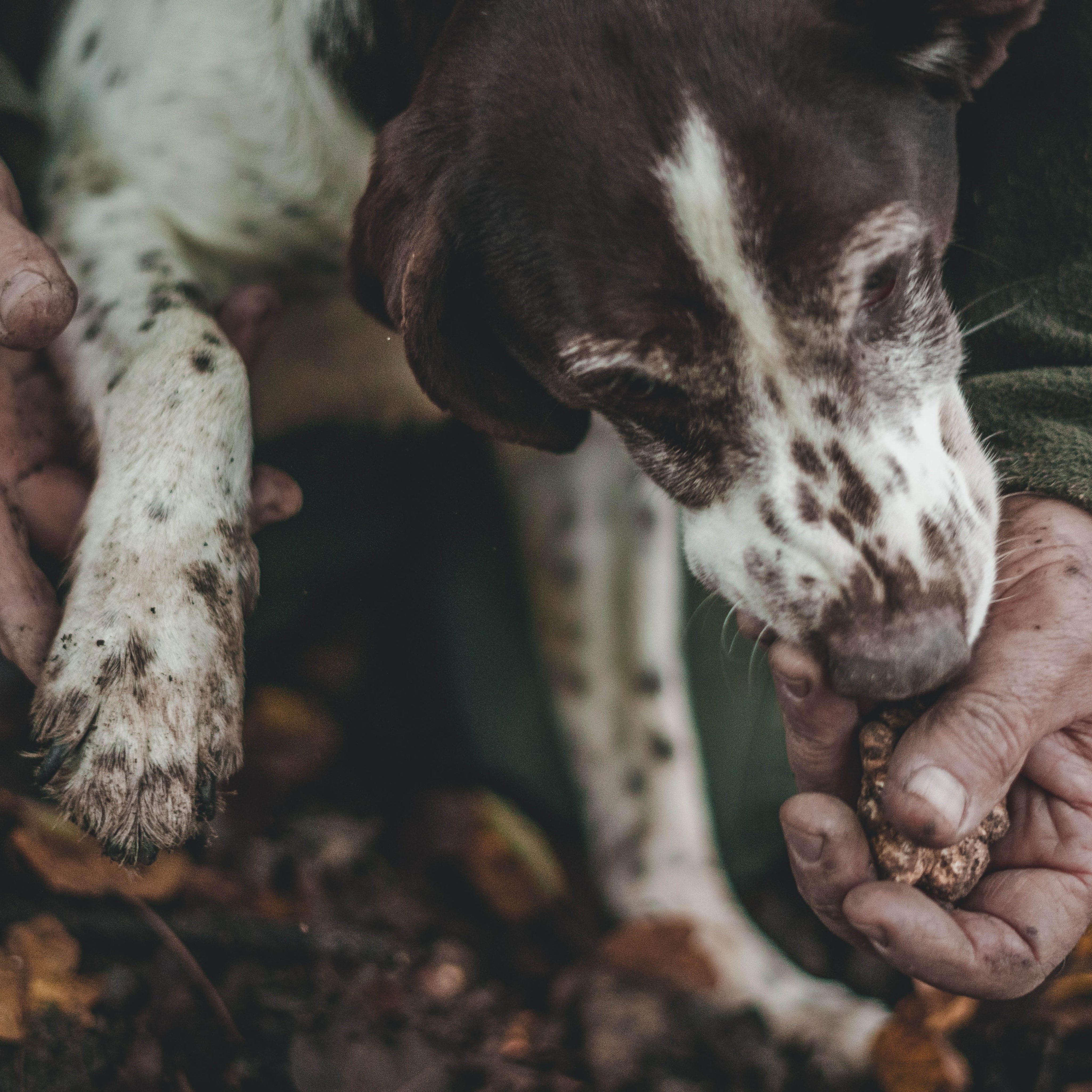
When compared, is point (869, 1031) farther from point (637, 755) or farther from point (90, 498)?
point (90, 498)

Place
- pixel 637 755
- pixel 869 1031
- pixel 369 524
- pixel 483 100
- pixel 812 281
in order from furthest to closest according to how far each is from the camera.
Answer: pixel 369 524, pixel 637 755, pixel 869 1031, pixel 483 100, pixel 812 281

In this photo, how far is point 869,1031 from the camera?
2.03 m

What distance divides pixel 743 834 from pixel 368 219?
64.6 inches

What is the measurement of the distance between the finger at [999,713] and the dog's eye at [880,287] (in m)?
0.46

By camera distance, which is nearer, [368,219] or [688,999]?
[368,219]

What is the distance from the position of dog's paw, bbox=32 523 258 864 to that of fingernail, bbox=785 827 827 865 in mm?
805

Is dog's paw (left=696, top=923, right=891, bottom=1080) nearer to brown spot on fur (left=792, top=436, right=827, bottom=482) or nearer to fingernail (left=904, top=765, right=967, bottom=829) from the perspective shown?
fingernail (left=904, top=765, right=967, bottom=829)

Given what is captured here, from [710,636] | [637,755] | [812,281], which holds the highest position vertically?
[812,281]

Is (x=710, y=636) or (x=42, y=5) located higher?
(x=42, y=5)

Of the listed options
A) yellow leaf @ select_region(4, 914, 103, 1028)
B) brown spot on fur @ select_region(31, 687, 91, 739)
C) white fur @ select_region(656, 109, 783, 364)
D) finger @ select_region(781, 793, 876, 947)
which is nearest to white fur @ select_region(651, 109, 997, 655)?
white fur @ select_region(656, 109, 783, 364)

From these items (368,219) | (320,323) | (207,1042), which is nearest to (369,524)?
(320,323)

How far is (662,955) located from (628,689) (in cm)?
58

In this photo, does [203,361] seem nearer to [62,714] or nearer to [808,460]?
[62,714]

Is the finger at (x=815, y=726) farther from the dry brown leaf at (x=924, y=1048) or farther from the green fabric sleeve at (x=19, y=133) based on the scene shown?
the green fabric sleeve at (x=19, y=133)
